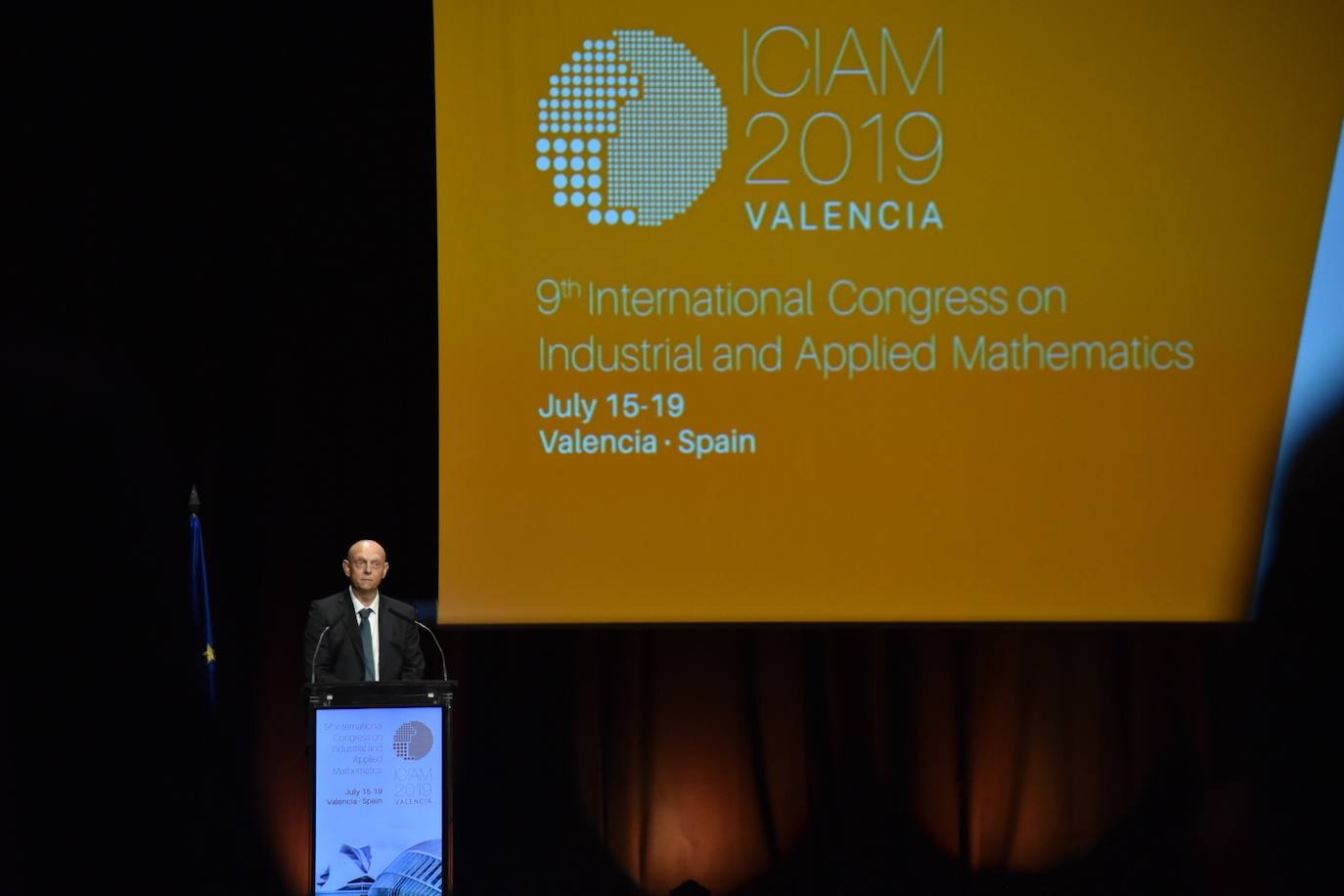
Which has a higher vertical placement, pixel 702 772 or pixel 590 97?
pixel 590 97

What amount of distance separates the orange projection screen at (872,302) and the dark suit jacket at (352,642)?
442mm

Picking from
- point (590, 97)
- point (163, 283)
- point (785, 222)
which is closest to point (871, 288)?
point (785, 222)

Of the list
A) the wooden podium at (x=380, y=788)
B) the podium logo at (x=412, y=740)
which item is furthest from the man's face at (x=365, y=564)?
the podium logo at (x=412, y=740)

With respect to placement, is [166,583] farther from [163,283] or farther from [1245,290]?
[1245,290]

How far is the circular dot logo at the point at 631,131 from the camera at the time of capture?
4633 millimetres

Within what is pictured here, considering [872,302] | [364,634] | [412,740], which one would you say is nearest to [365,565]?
[364,634]

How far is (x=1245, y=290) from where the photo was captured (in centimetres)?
461

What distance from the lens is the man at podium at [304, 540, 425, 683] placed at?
415 cm

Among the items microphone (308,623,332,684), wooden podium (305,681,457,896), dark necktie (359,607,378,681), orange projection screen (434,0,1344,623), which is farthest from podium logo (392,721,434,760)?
orange projection screen (434,0,1344,623)

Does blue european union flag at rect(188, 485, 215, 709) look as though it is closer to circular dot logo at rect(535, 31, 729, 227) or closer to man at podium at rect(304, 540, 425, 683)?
man at podium at rect(304, 540, 425, 683)

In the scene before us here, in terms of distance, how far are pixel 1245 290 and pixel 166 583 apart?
368cm

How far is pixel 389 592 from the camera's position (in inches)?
188

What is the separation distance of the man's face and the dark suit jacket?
80 mm

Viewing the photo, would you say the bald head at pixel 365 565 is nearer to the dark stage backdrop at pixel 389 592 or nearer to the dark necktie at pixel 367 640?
the dark necktie at pixel 367 640
